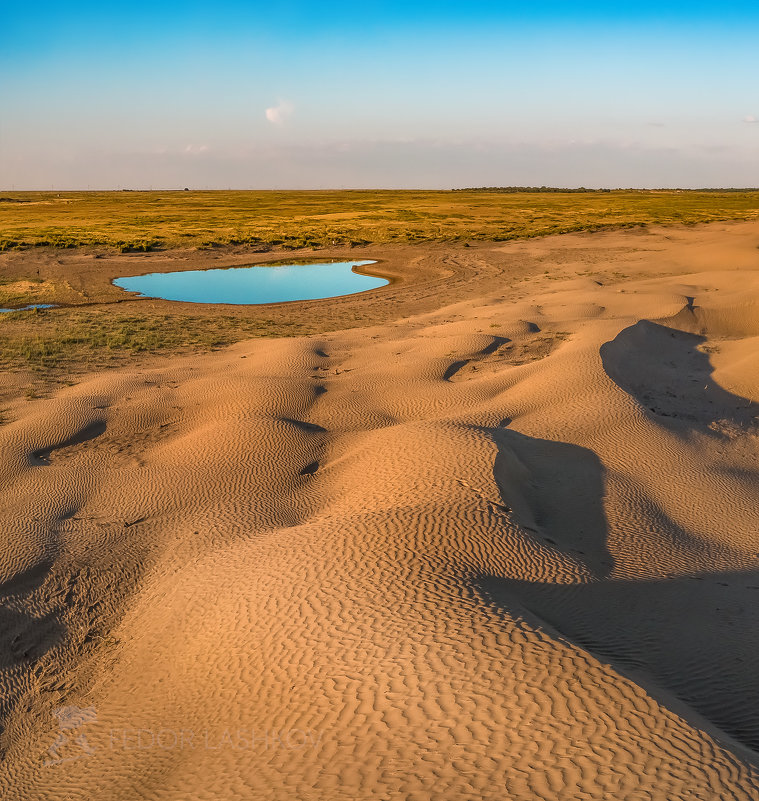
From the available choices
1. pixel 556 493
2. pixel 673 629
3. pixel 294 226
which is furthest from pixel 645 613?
pixel 294 226

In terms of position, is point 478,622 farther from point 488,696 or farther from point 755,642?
point 755,642

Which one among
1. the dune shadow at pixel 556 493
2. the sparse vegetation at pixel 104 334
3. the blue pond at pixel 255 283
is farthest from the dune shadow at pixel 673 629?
the blue pond at pixel 255 283

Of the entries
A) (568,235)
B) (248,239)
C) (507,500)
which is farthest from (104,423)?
(568,235)

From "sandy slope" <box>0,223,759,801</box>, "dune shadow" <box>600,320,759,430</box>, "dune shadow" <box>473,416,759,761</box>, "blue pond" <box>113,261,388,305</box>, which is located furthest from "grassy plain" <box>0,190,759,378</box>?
"dune shadow" <box>473,416,759,761</box>

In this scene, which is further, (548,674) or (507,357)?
(507,357)

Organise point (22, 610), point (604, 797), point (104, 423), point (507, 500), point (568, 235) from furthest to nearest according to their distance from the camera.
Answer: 1. point (568, 235)
2. point (104, 423)
3. point (507, 500)
4. point (22, 610)
5. point (604, 797)

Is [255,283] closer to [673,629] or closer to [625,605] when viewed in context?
[625,605]

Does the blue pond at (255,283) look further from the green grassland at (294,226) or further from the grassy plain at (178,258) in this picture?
the green grassland at (294,226)
